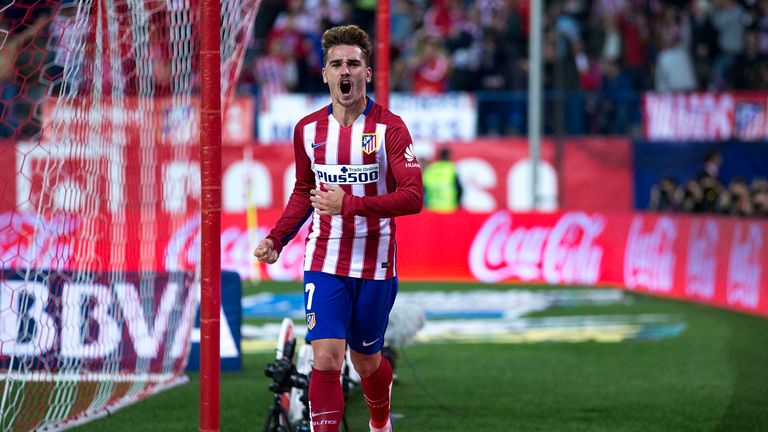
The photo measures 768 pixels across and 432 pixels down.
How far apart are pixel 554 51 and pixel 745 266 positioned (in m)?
7.45

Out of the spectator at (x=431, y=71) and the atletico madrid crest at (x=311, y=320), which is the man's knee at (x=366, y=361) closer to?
the atletico madrid crest at (x=311, y=320)

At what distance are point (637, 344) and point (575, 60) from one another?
380 inches

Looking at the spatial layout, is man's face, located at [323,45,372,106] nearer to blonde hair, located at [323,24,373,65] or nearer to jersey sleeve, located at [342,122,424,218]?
blonde hair, located at [323,24,373,65]

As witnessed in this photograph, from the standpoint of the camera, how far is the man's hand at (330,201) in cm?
569

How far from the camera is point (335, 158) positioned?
6.07m

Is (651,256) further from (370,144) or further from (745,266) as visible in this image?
(370,144)

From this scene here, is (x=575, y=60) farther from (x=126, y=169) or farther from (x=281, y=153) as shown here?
(x=126, y=169)

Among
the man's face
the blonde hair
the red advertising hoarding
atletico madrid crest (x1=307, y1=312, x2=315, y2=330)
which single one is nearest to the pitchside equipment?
atletico madrid crest (x1=307, y1=312, x2=315, y2=330)

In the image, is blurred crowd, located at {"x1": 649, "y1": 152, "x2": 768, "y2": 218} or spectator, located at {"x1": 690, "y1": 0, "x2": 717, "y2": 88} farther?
spectator, located at {"x1": 690, "y1": 0, "x2": 717, "y2": 88}

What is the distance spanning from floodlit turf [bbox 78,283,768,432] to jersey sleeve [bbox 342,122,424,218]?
2350 mm

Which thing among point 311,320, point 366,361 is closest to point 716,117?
point 366,361

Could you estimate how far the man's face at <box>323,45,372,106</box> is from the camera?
6.01 meters

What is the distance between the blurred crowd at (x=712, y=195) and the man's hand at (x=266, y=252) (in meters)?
11.0

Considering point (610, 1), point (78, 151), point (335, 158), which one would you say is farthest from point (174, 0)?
point (610, 1)
